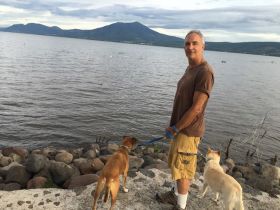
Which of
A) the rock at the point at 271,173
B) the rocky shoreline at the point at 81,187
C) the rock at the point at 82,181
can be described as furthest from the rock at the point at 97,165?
the rock at the point at 271,173

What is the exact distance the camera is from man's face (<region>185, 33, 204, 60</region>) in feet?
18.5

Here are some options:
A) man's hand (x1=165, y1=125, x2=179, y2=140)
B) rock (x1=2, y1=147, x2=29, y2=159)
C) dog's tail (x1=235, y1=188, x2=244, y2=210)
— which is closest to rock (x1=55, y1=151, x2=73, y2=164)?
rock (x1=2, y1=147, x2=29, y2=159)

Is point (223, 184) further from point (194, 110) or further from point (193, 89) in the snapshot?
point (193, 89)

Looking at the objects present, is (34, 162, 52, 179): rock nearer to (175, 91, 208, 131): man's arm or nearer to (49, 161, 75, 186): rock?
(49, 161, 75, 186): rock

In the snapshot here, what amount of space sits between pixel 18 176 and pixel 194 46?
685cm

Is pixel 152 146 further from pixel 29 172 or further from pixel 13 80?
pixel 13 80

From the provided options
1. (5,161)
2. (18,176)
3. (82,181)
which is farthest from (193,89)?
(5,161)

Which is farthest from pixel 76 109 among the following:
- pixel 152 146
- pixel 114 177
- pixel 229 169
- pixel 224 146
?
pixel 114 177

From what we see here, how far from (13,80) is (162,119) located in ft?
61.5

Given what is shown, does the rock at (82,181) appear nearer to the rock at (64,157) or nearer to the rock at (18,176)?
the rock at (18,176)

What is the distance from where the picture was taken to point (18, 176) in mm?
9469

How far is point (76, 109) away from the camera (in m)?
23.2

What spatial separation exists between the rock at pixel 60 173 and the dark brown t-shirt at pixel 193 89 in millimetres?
4645

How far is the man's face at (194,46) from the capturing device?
564 cm
